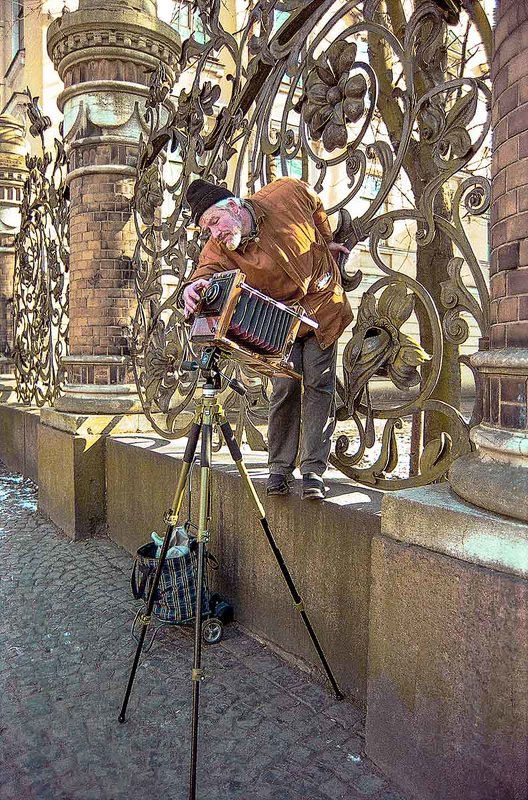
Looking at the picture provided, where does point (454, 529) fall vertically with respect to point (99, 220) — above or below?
below

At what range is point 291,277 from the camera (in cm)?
293

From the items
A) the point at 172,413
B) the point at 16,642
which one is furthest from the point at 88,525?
the point at 16,642

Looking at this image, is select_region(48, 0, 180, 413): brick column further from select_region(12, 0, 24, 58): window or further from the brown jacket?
select_region(12, 0, 24, 58): window

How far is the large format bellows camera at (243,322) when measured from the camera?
2.60 metres

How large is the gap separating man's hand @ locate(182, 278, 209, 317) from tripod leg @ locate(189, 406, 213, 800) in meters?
0.41

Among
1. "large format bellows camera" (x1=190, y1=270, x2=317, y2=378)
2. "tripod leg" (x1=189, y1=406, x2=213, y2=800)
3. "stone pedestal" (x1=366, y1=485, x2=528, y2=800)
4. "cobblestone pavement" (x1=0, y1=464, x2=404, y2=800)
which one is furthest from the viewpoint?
"large format bellows camera" (x1=190, y1=270, x2=317, y2=378)

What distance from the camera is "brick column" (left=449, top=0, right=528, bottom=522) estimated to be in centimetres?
213

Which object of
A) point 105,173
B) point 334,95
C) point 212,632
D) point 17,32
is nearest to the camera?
point 334,95

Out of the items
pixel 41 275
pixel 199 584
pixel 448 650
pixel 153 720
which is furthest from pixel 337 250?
pixel 41 275

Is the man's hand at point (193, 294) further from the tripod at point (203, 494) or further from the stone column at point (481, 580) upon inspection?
the stone column at point (481, 580)

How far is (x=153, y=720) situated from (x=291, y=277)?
1999 mm

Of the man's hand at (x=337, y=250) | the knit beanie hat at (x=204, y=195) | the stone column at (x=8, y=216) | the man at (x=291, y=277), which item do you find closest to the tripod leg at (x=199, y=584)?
the man at (x=291, y=277)

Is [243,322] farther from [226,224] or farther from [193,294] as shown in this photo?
[226,224]

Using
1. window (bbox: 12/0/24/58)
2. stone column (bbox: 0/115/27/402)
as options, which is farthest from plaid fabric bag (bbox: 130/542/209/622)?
window (bbox: 12/0/24/58)
